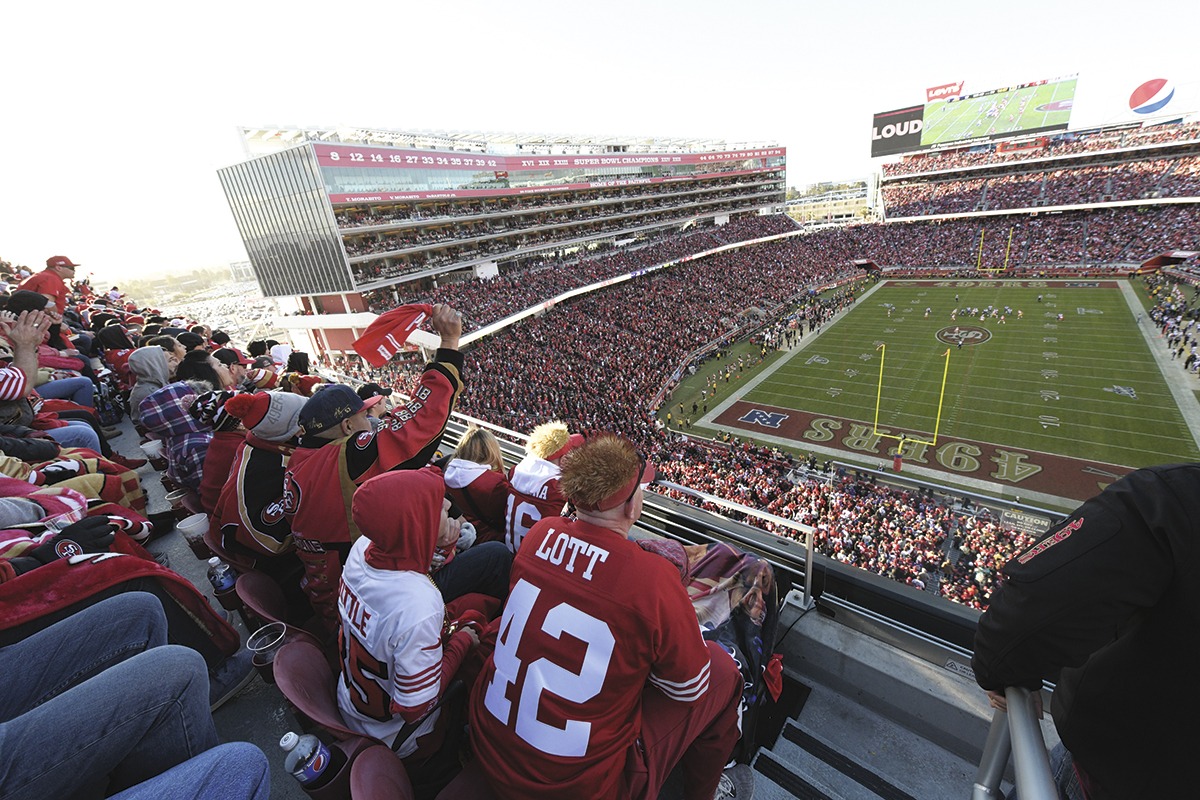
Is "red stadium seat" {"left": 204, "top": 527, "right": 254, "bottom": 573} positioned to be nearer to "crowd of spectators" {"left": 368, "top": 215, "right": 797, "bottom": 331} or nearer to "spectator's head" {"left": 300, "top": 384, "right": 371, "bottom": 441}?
"spectator's head" {"left": 300, "top": 384, "right": 371, "bottom": 441}

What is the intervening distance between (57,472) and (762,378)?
27770 mm

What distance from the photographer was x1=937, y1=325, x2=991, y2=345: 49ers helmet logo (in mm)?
29219

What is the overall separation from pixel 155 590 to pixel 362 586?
1.20 meters

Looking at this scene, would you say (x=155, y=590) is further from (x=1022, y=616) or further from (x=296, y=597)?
(x=1022, y=616)

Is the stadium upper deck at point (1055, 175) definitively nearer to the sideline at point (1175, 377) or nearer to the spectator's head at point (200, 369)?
the sideline at point (1175, 377)

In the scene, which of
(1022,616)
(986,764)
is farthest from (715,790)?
(1022,616)

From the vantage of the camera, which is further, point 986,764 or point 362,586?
point 362,586

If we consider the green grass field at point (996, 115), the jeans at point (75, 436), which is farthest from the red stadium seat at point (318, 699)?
the green grass field at point (996, 115)

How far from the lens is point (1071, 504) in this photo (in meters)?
15.2

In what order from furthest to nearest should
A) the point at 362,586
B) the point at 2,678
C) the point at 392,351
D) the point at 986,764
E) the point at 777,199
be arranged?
1. the point at 777,199
2. the point at 392,351
3. the point at 362,586
4. the point at 2,678
5. the point at 986,764

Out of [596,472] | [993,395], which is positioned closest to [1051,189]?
[993,395]

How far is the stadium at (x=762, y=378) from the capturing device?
250 centimetres

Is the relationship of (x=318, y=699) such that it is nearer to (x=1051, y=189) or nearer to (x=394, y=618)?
(x=394, y=618)

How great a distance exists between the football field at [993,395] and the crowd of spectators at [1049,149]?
2792cm
